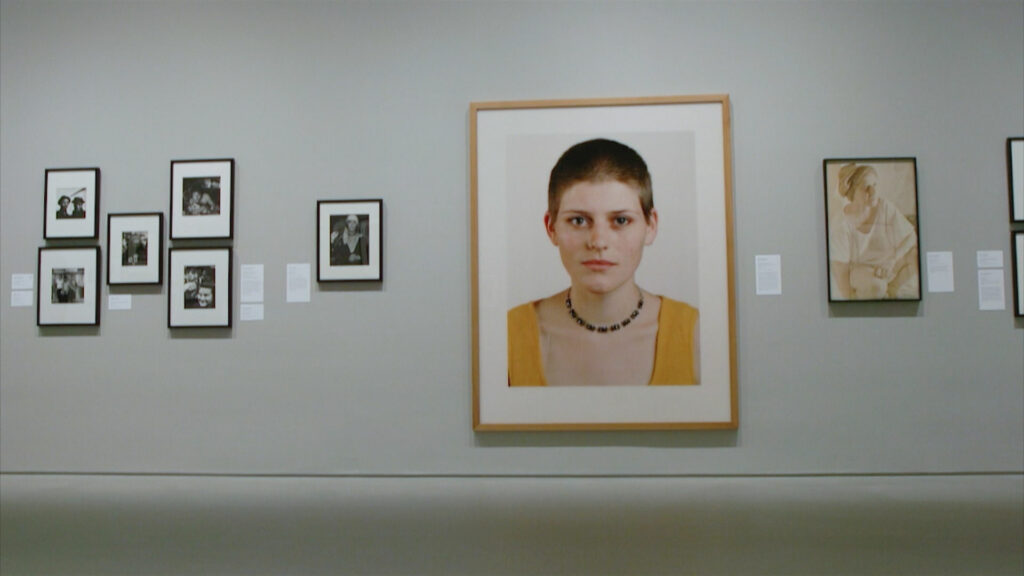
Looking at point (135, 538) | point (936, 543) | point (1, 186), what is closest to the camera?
point (936, 543)

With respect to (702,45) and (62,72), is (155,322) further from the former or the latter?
(702,45)

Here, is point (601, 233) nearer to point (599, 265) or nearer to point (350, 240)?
point (599, 265)

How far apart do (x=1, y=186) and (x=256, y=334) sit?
1321 mm

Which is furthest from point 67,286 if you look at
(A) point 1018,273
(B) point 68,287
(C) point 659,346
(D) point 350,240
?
(A) point 1018,273

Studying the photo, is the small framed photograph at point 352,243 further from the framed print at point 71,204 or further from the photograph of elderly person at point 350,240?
the framed print at point 71,204

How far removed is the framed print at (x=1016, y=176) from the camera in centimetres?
239

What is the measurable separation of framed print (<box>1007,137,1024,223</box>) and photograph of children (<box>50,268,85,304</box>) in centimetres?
385

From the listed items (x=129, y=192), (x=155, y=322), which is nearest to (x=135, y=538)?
Answer: (x=155, y=322)

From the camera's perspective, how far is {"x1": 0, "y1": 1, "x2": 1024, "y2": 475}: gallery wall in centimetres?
239

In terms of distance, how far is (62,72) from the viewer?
2.63 metres

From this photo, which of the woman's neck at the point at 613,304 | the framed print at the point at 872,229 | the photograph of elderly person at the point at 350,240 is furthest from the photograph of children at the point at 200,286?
the framed print at the point at 872,229

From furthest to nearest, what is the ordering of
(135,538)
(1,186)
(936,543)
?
(1,186) → (135,538) → (936,543)

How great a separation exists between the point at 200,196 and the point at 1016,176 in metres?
3.35

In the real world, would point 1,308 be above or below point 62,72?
below
